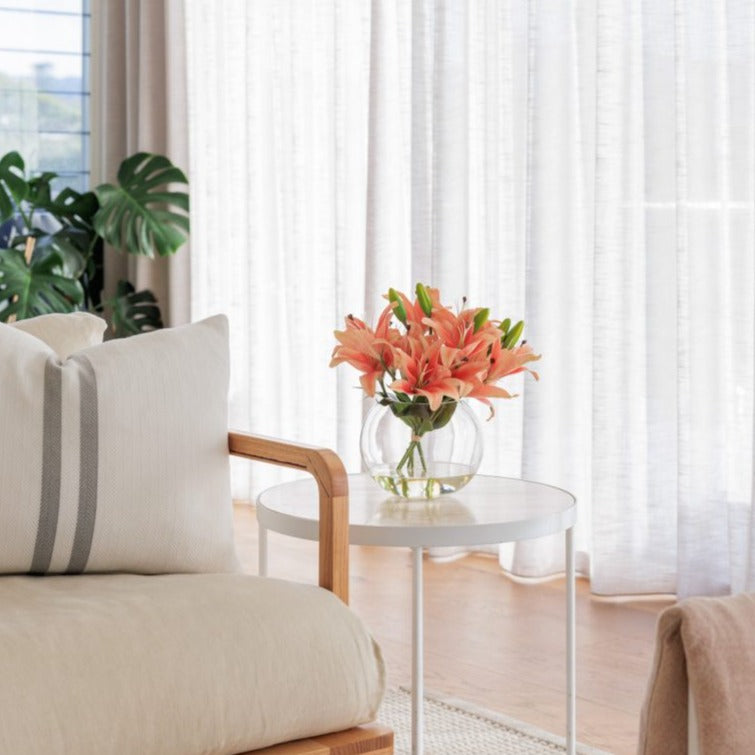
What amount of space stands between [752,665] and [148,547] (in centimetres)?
113

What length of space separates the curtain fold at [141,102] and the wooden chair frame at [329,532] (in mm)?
3174

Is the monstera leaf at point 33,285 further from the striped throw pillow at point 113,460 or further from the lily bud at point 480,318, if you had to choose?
the lily bud at point 480,318

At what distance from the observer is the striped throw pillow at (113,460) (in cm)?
188

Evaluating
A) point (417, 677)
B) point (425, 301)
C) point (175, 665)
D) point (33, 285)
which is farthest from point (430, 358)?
point (33, 285)

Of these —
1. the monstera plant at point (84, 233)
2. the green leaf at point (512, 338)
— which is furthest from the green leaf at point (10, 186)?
the green leaf at point (512, 338)

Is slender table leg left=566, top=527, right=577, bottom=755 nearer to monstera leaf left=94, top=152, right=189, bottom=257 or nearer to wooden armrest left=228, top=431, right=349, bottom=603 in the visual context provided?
wooden armrest left=228, top=431, right=349, bottom=603

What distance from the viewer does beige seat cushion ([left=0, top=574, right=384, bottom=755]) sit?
1588 millimetres

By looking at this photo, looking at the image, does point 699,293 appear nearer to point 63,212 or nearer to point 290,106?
point 290,106

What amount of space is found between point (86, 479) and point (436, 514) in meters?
0.53

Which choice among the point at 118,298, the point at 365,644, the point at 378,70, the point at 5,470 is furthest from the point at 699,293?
the point at 118,298

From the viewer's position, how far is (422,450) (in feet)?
6.86

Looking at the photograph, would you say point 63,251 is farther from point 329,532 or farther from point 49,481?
point 329,532

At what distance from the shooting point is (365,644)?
6.04 feet

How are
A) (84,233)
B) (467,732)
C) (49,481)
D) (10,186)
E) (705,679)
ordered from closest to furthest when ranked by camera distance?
(705,679) < (49,481) < (467,732) < (10,186) < (84,233)
